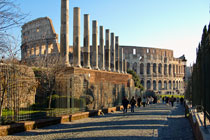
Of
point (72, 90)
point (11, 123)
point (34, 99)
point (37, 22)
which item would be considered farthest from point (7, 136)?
point (37, 22)

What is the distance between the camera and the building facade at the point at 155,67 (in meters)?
71.3

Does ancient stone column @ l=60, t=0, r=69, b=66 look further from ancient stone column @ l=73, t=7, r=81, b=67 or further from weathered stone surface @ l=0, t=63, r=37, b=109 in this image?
weathered stone surface @ l=0, t=63, r=37, b=109

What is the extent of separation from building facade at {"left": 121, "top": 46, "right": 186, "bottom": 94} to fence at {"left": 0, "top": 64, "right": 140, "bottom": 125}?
164 ft

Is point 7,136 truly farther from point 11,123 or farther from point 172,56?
point 172,56

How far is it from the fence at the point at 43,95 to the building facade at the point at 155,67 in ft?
164

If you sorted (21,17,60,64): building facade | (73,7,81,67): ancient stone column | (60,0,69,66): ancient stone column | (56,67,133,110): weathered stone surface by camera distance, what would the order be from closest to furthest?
(56,67,133,110): weathered stone surface < (60,0,69,66): ancient stone column < (73,7,81,67): ancient stone column < (21,17,60,64): building facade

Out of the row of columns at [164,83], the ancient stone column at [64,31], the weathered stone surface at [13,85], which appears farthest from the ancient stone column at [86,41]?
the row of columns at [164,83]

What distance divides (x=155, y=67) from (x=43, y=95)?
2512 inches

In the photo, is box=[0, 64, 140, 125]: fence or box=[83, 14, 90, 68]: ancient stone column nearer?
box=[0, 64, 140, 125]: fence

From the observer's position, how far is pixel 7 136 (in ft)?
27.1

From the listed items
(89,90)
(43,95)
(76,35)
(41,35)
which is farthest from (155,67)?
(43,95)

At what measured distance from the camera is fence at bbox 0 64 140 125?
30.0 feet

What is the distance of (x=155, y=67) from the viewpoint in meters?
73.8

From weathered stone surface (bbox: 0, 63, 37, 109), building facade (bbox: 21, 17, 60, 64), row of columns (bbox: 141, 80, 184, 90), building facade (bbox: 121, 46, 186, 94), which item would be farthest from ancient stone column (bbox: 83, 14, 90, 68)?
row of columns (bbox: 141, 80, 184, 90)
